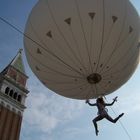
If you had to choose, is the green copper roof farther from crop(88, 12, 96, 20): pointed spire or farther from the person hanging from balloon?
crop(88, 12, 96, 20): pointed spire

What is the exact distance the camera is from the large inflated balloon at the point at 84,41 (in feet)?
36.7

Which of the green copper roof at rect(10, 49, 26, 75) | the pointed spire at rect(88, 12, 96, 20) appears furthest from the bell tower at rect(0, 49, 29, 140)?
the pointed spire at rect(88, 12, 96, 20)

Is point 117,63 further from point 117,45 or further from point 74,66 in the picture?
point 74,66

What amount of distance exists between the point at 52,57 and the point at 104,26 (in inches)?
87.9

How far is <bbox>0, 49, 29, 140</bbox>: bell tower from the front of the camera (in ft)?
159

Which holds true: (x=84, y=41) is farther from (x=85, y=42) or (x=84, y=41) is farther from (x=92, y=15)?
(x=92, y=15)

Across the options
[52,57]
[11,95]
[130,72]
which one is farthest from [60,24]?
[11,95]

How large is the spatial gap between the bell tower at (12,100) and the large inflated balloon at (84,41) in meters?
36.7

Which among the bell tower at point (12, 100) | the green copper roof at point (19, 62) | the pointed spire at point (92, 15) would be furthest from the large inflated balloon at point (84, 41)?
the green copper roof at point (19, 62)

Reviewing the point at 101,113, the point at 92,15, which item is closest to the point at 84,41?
the point at 92,15

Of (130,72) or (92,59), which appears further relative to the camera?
(130,72)

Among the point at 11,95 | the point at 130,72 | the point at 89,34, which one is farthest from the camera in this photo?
the point at 11,95

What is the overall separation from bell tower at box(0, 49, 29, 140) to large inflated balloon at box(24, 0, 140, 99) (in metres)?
36.7

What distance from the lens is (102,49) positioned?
11336 mm
